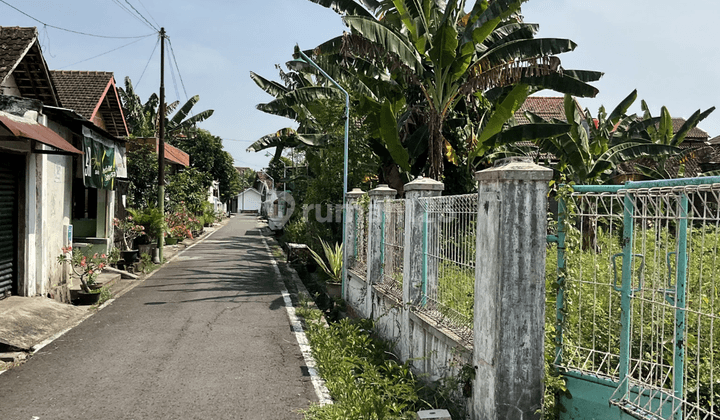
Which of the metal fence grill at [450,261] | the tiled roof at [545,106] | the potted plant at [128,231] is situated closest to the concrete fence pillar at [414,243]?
the metal fence grill at [450,261]

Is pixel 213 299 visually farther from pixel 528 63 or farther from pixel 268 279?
pixel 528 63

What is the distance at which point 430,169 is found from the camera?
1151 centimetres

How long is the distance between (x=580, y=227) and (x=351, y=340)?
461 cm

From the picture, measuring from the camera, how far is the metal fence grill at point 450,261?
525 cm

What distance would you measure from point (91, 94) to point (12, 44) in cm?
512

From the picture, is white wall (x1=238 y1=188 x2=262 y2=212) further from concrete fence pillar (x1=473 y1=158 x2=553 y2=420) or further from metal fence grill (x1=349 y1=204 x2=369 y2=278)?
concrete fence pillar (x1=473 y1=158 x2=553 y2=420)

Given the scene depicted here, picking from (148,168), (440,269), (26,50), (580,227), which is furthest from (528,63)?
(148,168)

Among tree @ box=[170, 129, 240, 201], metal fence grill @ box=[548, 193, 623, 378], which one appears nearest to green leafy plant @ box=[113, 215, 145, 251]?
metal fence grill @ box=[548, 193, 623, 378]

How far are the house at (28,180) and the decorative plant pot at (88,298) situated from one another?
0.41 m

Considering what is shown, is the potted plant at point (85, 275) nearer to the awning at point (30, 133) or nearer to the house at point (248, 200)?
the awning at point (30, 133)

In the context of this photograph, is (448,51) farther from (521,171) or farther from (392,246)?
(521,171)

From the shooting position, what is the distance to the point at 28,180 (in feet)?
33.7

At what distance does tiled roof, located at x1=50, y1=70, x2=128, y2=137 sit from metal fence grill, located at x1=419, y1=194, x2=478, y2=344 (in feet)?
37.2

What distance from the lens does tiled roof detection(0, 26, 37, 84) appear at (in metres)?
9.57
